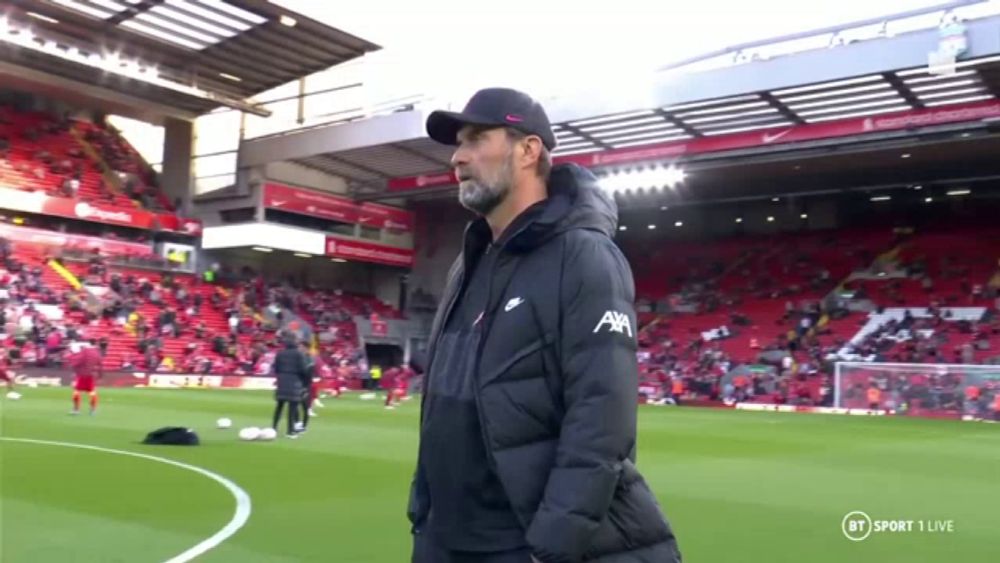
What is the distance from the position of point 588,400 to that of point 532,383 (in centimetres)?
18

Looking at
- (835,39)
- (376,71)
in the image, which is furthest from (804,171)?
(376,71)

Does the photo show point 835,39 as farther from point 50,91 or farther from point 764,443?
point 50,91

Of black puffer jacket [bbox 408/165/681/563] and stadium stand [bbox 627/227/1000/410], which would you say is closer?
black puffer jacket [bbox 408/165/681/563]

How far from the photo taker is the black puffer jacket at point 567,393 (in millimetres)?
2453

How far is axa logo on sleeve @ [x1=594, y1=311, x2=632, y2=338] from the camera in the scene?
255 cm

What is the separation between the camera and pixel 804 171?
40969mm

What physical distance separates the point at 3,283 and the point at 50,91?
14.0 meters

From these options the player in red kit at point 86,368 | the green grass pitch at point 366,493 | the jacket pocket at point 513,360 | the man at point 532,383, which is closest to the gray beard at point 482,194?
the man at point 532,383

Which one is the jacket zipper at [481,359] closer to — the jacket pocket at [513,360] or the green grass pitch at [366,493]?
the jacket pocket at [513,360]

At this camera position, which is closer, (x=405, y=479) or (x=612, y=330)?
(x=612, y=330)

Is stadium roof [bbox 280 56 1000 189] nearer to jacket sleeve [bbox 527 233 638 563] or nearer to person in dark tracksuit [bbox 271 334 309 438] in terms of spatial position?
person in dark tracksuit [bbox 271 334 309 438]

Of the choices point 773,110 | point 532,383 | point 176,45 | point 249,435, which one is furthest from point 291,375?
point 176,45

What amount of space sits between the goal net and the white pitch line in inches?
1000

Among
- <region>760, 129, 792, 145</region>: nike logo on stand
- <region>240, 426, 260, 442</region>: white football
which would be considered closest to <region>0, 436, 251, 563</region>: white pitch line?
<region>240, 426, 260, 442</region>: white football
